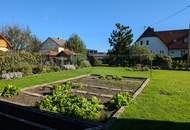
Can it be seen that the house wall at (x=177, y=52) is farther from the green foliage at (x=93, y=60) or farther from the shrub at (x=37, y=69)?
the shrub at (x=37, y=69)

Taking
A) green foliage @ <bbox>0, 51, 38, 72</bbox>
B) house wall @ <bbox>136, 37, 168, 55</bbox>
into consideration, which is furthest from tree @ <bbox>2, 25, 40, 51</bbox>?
green foliage @ <bbox>0, 51, 38, 72</bbox>

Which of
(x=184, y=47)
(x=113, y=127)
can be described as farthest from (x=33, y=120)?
(x=184, y=47)

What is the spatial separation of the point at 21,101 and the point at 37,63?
51.0ft

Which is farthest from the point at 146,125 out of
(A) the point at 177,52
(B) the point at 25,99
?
(A) the point at 177,52

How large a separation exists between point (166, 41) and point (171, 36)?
1.76 m

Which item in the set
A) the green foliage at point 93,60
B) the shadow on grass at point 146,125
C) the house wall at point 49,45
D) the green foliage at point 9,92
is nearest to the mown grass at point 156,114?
the shadow on grass at point 146,125

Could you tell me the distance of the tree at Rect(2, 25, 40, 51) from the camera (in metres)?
60.4

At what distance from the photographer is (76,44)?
68.1 m

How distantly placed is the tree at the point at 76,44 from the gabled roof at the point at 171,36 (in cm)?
1418

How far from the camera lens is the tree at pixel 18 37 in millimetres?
60375

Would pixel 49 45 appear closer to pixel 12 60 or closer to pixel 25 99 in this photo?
pixel 12 60

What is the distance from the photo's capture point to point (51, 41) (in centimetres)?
7850

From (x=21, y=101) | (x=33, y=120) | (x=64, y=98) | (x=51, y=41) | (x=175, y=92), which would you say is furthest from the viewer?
(x=51, y=41)

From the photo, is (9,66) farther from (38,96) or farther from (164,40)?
(164,40)
